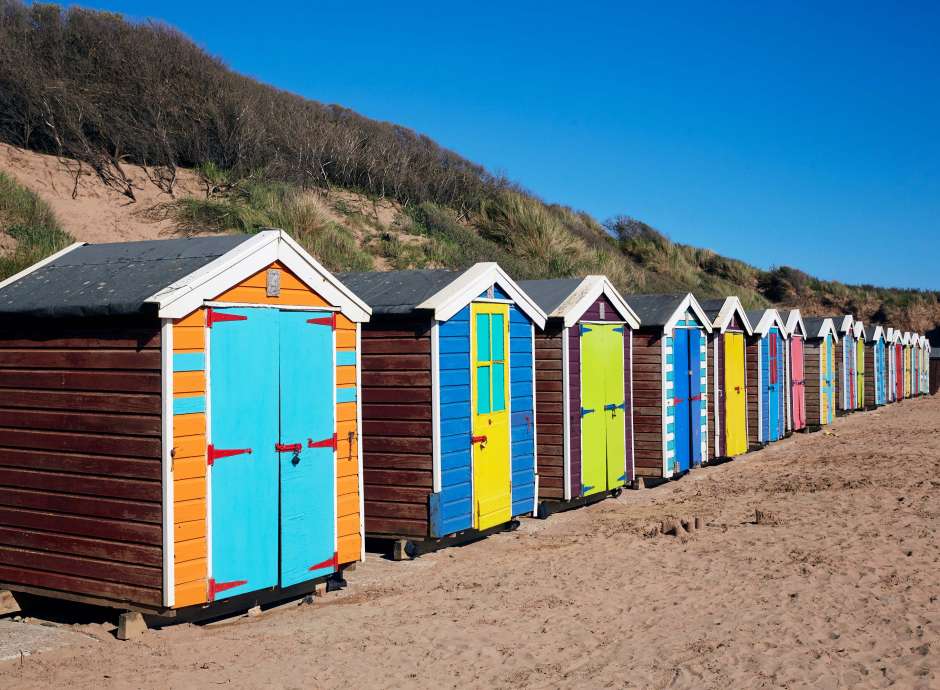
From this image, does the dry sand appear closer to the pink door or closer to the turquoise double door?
the turquoise double door

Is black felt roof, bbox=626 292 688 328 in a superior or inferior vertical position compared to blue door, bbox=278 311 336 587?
superior

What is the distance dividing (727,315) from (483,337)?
801 centimetres

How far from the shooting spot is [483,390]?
10383mm

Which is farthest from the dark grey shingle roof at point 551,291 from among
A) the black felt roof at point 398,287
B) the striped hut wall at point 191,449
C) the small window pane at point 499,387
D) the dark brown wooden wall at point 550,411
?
the striped hut wall at point 191,449

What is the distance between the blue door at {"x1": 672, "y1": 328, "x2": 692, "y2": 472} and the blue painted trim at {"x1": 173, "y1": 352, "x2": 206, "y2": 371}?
30.9ft

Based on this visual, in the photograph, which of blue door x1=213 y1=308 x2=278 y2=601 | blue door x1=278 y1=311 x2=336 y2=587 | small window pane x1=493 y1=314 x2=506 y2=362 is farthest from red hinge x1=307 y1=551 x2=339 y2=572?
small window pane x1=493 y1=314 x2=506 y2=362

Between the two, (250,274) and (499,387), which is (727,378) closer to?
(499,387)

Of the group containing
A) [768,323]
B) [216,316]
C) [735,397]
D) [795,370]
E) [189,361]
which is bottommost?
[735,397]

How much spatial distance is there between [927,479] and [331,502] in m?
9.19

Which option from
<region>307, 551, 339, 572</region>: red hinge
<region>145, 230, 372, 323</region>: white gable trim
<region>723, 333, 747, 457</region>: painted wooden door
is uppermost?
<region>145, 230, 372, 323</region>: white gable trim

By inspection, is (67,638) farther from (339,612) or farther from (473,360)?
(473,360)

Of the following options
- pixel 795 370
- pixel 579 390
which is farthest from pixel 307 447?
pixel 795 370

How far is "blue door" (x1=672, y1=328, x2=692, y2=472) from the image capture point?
49.8ft

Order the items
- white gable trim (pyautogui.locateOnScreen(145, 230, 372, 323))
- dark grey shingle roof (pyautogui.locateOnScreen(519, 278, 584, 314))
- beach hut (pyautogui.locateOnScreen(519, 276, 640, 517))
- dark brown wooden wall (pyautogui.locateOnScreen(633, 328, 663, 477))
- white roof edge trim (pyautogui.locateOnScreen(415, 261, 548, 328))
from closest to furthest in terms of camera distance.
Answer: white gable trim (pyautogui.locateOnScreen(145, 230, 372, 323)) → white roof edge trim (pyautogui.locateOnScreen(415, 261, 548, 328)) → beach hut (pyautogui.locateOnScreen(519, 276, 640, 517)) → dark grey shingle roof (pyautogui.locateOnScreen(519, 278, 584, 314)) → dark brown wooden wall (pyautogui.locateOnScreen(633, 328, 663, 477))
